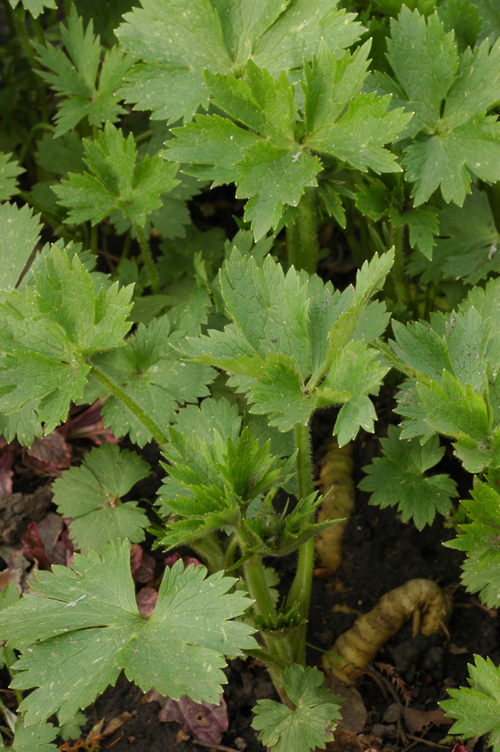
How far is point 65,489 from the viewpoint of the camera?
6.98ft

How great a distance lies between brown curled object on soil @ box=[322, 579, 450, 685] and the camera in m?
1.97

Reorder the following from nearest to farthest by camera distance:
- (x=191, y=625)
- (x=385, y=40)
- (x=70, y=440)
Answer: (x=191, y=625) < (x=385, y=40) < (x=70, y=440)

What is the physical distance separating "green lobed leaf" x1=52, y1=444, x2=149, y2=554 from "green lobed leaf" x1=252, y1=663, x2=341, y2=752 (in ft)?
1.87

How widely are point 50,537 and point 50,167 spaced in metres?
1.35

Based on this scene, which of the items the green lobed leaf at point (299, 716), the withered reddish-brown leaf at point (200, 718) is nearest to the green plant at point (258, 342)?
the green lobed leaf at point (299, 716)

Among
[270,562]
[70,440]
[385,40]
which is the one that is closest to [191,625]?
[270,562]

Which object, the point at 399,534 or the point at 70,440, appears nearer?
the point at 399,534

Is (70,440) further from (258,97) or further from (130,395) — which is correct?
(258,97)

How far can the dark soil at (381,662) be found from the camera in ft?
6.08

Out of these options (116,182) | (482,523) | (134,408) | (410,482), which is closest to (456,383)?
(482,523)

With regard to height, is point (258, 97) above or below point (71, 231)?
above

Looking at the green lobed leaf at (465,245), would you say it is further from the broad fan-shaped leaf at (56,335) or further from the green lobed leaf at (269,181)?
the broad fan-shaped leaf at (56,335)

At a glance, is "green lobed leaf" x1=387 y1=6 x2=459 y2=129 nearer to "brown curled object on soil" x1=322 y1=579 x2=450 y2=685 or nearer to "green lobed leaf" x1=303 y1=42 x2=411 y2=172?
"green lobed leaf" x1=303 y1=42 x2=411 y2=172

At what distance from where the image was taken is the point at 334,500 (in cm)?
224
